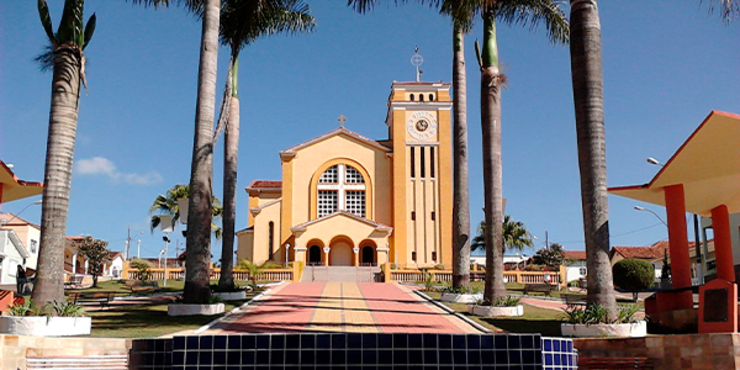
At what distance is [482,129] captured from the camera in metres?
19.6

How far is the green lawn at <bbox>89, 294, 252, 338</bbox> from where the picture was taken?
12303mm

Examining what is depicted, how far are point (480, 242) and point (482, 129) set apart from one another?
1653 inches

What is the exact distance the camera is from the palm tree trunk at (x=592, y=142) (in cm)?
1247

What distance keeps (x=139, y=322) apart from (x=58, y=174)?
3.82 metres

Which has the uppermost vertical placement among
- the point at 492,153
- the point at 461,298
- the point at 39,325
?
the point at 492,153

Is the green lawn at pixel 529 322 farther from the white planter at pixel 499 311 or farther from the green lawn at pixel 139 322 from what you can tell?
the green lawn at pixel 139 322

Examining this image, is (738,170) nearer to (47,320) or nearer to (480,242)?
(47,320)

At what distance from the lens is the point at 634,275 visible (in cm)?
2650

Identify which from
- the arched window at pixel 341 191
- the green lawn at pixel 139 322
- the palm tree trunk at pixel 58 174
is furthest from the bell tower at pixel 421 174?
the palm tree trunk at pixel 58 174

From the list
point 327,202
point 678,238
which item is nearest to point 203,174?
point 678,238

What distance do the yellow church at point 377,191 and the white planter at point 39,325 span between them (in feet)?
122

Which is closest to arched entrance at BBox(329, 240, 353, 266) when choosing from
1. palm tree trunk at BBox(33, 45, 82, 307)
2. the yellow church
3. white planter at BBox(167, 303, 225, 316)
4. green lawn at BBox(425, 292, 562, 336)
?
the yellow church

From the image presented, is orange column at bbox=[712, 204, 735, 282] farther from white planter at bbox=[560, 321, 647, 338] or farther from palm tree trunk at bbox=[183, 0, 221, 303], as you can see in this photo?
palm tree trunk at bbox=[183, 0, 221, 303]

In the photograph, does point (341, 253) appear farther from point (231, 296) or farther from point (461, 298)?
point (461, 298)
